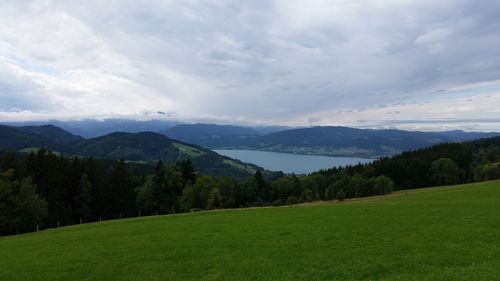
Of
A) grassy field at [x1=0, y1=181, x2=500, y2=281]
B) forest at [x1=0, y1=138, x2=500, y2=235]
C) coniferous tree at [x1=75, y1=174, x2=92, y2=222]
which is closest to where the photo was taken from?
grassy field at [x1=0, y1=181, x2=500, y2=281]

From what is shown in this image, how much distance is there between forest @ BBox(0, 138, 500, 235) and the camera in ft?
193

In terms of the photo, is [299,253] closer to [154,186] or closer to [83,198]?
[83,198]

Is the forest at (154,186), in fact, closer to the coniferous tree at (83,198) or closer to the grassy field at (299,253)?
the coniferous tree at (83,198)

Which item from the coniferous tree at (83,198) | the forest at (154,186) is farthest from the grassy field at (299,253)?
the coniferous tree at (83,198)

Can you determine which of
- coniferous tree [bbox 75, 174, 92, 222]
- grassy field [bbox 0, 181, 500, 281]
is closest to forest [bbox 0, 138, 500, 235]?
coniferous tree [bbox 75, 174, 92, 222]

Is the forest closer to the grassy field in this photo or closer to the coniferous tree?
the coniferous tree

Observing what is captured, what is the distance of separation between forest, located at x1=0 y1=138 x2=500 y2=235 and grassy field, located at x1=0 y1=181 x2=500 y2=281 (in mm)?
35485

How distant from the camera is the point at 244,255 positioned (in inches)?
730

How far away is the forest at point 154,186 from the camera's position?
2322 inches

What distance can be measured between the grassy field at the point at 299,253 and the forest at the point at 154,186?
1397 inches

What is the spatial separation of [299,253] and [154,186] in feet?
232

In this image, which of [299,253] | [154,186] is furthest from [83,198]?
[299,253]

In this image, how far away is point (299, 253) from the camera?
58.2 feet

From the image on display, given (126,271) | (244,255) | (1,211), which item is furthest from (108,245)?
(1,211)
